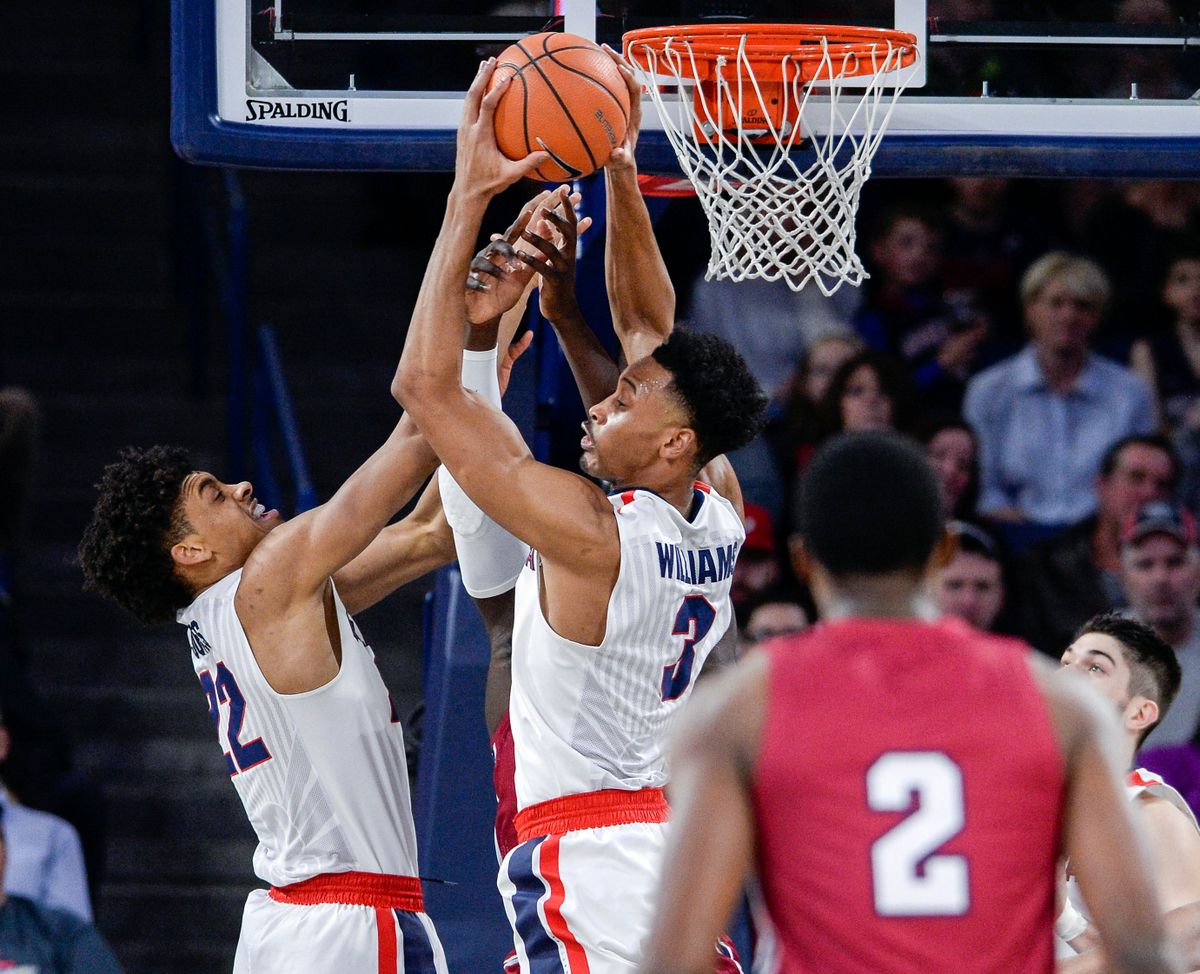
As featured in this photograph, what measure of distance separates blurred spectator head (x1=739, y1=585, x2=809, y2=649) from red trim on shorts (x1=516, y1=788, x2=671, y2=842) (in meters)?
3.01

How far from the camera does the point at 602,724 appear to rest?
3.76 metres

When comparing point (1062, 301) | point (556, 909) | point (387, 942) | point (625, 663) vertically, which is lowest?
point (387, 942)

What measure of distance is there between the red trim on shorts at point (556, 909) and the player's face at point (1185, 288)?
5555mm

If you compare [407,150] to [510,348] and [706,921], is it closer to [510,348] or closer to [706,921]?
[510,348]

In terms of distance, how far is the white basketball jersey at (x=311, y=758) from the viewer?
157 inches

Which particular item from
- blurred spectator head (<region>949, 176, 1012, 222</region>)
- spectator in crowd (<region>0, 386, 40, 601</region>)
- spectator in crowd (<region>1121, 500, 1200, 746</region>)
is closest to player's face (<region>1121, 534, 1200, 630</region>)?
spectator in crowd (<region>1121, 500, 1200, 746</region>)

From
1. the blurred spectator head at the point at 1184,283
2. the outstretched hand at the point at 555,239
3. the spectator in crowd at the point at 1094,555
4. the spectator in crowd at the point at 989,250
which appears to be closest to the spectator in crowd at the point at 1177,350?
the blurred spectator head at the point at 1184,283

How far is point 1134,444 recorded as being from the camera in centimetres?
782

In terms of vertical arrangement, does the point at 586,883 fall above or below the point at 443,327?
below

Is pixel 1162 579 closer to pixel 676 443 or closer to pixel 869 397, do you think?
pixel 869 397

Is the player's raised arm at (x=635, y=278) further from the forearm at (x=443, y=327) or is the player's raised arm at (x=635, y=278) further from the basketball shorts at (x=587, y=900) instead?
the basketball shorts at (x=587, y=900)

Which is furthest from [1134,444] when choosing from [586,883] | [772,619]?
[586,883]

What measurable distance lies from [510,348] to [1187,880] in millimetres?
2026

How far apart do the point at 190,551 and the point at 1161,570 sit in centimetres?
461
